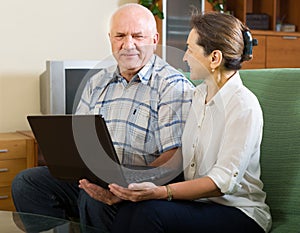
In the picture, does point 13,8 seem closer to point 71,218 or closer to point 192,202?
point 71,218

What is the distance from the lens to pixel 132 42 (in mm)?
2002

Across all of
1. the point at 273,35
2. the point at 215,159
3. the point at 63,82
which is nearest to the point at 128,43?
the point at 215,159

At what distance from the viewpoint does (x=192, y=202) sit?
5.35 ft

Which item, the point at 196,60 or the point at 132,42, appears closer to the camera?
the point at 196,60

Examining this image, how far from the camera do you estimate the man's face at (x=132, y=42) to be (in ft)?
6.50

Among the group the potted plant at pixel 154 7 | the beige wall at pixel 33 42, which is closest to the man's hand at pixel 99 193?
the beige wall at pixel 33 42

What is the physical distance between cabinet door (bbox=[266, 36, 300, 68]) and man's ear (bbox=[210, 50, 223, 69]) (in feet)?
9.06

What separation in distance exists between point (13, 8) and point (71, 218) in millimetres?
1740

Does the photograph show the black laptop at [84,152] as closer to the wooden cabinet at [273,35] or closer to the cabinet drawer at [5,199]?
the cabinet drawer at [5,199]

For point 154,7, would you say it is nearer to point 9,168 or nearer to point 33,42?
point 33,42

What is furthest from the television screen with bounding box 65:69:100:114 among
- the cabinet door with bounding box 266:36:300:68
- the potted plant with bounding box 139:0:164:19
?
the cabinet door with bounding box 266:36:300:68

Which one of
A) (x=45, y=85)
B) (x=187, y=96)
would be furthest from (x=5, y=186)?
(x=187, y=96)

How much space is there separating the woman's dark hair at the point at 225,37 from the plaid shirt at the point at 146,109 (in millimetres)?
229

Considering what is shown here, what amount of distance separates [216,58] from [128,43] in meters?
0.44
